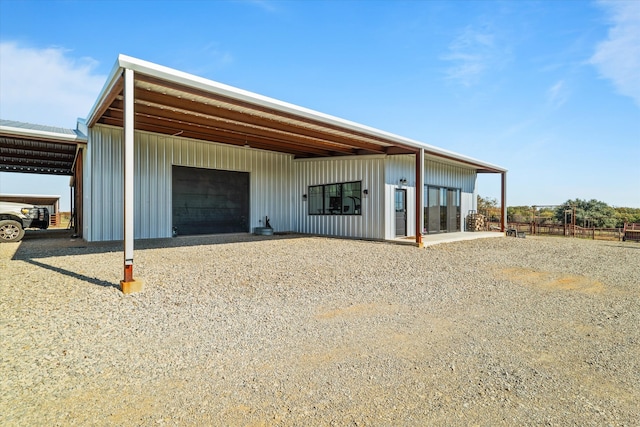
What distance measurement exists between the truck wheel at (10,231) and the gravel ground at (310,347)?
4.23m

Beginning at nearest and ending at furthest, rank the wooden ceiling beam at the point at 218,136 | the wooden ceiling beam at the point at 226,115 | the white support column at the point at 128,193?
the white support column at the point at 128,193, the wooden ceiling beam at the point at 226,115, the wooden ceiling beam at the point at 218,136

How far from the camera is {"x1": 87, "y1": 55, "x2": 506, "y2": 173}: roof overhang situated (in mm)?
5367

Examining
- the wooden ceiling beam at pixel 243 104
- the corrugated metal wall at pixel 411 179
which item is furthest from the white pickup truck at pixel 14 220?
the corrugated metal wall at pixel 411 179

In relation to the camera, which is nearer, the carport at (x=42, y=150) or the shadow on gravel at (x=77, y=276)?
the shadow on gravel at (x=77, y=276)

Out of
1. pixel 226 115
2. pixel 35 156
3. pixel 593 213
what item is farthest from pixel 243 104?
pixel 593 213

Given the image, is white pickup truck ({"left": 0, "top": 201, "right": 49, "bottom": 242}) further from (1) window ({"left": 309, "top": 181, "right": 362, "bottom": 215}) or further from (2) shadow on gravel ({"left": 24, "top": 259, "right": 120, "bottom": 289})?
(1) window ({"left": 309, "top": 181, "right": 362, "bottom": 215})

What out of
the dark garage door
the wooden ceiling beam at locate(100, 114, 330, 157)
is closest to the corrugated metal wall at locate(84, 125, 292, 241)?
the dark garage door

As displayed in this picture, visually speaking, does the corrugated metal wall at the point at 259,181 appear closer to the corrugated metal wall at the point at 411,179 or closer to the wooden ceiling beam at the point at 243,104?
the corrugated metal wall at the point at 411,179

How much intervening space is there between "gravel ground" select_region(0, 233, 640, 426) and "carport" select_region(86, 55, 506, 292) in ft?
3.69

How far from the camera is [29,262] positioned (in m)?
6.09

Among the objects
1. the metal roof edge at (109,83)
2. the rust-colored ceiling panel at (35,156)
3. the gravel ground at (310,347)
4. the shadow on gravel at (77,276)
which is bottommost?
the gravel ground at (310,347)

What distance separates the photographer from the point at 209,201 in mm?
11719

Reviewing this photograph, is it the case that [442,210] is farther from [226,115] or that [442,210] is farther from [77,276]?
[77,276]

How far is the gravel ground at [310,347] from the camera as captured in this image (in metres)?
2.09
